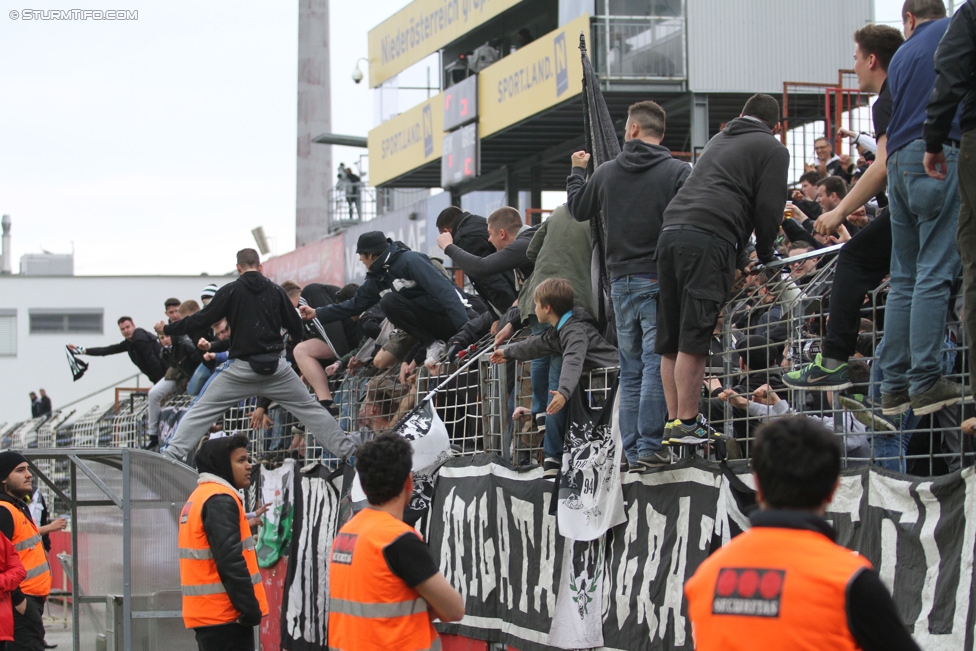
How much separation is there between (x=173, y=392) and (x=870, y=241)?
13501mm

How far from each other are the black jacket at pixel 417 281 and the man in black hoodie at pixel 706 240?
4.02 meters

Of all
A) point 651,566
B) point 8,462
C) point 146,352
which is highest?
point 146,352

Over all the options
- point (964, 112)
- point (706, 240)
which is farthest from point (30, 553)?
point (964, 112)

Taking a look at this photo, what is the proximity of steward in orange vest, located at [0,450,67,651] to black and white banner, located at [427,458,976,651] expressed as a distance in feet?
10.2

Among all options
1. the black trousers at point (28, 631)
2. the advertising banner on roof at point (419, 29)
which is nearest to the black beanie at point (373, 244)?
the black trousers at point (28, 631)

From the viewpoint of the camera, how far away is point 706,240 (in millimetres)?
6715

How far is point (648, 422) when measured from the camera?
23.6 feet

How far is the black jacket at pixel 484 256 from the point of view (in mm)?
10266

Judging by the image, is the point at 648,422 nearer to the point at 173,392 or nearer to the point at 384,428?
the point at 384,428

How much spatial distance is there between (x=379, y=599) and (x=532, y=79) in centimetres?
2051

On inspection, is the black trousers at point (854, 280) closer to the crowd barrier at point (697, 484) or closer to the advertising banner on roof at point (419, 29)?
the crowd barrier at point (697, 484)

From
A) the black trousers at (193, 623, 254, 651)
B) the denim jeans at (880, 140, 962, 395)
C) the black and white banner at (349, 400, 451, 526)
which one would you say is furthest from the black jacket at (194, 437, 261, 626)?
the denim jeans at (880, 140, 962, 395)

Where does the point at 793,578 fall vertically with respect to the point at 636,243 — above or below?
below

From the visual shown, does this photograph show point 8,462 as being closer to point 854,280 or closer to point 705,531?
point 705,531
